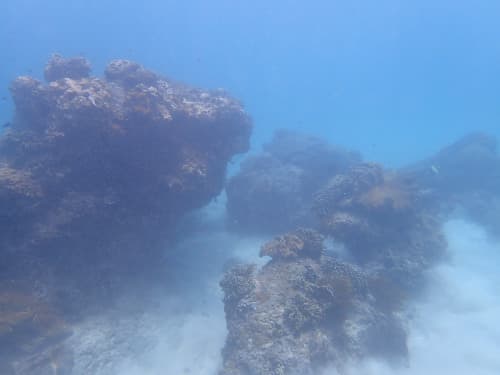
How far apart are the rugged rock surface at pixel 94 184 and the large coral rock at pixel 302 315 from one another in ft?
14.1

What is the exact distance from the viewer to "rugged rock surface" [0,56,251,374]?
10750mm

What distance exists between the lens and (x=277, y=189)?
18.6 meters

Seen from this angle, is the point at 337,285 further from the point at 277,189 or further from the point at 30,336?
the point at 277,189

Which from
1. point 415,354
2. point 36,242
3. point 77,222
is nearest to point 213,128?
point 77,222

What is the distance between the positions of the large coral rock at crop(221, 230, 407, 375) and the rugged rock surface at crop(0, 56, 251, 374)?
14.1 feet

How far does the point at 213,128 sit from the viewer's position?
14.4 m

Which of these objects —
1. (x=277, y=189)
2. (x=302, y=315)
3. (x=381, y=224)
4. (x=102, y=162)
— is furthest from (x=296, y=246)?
(x=277, y=189)

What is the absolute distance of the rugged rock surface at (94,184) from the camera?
10750 mm

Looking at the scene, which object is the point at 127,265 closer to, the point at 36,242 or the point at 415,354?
the point at 36,242

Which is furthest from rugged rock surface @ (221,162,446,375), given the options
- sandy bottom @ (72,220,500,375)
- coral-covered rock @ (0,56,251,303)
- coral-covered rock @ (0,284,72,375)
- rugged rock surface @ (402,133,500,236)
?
rugged rock surface @ (402,133,500,236)

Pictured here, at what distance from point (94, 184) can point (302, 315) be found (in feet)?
26.9

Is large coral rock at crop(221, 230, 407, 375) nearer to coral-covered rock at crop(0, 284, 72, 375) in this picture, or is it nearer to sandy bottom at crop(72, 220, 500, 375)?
sandy bottom at crop(72, 220, 500, 375)

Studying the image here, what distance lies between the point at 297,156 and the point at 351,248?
9.26m

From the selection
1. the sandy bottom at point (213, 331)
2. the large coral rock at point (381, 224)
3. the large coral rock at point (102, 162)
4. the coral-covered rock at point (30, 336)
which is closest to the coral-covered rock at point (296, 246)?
the large coral rock at point (381, 224)
